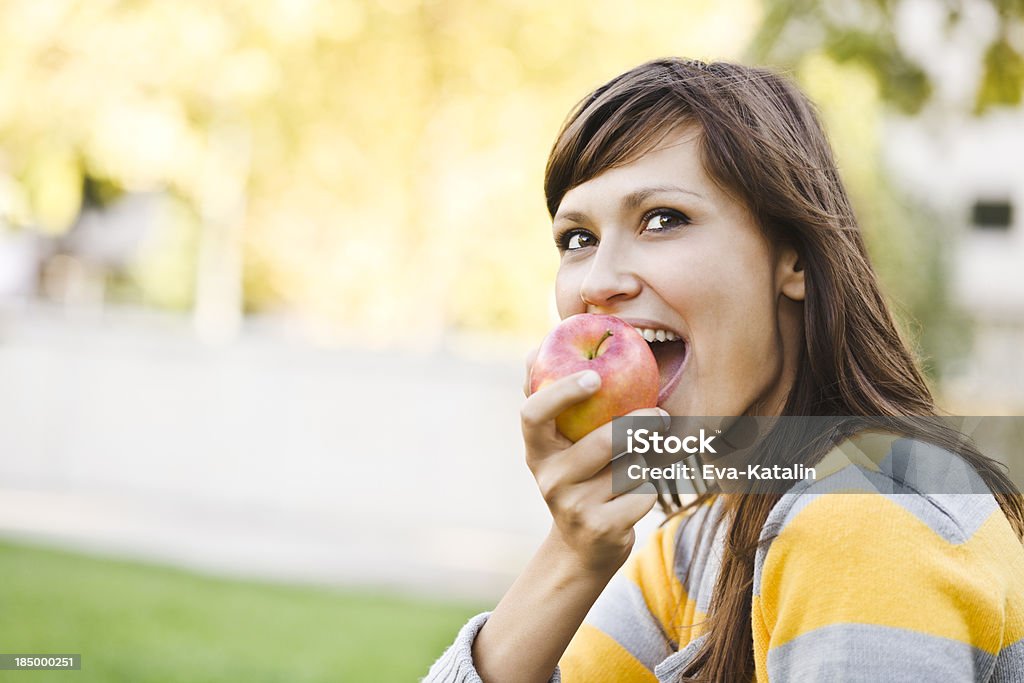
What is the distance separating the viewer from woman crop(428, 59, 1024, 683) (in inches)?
62.8

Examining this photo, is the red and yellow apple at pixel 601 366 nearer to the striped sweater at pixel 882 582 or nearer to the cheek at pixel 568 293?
the cheek at pixel 568 293

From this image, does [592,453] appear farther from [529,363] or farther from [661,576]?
[661,576]

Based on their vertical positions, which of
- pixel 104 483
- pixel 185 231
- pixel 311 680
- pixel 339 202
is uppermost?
pixel 185 231

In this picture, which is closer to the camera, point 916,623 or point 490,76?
point 916,623

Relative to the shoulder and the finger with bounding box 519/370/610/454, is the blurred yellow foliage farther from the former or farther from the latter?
the shoulder

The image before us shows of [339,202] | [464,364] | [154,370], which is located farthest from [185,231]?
[464,364]

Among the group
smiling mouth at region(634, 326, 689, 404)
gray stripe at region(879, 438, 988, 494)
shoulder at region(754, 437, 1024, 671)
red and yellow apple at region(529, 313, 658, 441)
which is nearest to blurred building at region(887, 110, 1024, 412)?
smiling mouth at region(634, 326, 689, 404)

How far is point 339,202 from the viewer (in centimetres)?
1496

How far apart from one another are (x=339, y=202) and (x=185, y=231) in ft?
59.8

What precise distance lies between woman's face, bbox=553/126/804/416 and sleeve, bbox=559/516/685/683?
0.43 meters

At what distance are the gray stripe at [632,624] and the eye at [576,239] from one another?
69 cm

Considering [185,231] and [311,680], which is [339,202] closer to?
[311,680]

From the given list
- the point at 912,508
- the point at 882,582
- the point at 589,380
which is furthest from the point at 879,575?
the point at 589,380

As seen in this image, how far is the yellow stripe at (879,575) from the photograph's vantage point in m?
1.27
